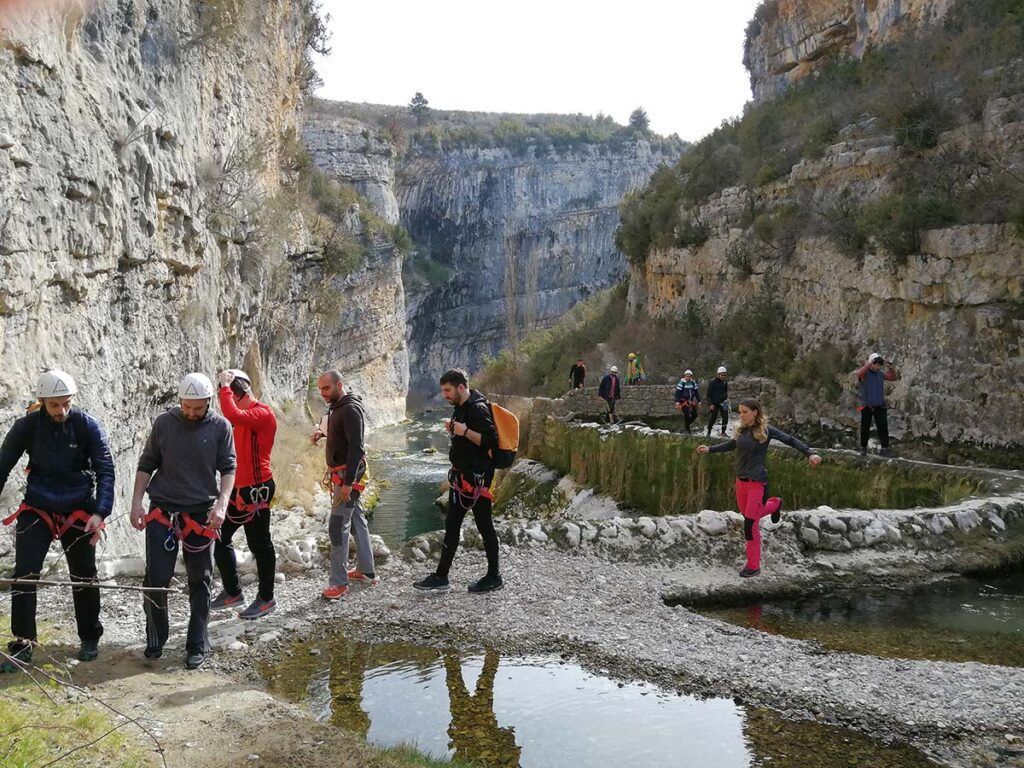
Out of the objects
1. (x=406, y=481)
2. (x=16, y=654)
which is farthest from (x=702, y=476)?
(x=406, y=481)

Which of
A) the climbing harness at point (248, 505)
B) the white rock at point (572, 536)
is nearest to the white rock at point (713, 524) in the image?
the white rock at point (572, 536)

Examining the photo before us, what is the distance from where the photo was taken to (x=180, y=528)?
536 cm

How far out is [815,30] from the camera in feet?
110

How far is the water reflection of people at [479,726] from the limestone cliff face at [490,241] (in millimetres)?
76898

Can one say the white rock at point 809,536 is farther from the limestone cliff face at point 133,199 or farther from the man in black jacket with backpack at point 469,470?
the limestone cliff face at point 133,199

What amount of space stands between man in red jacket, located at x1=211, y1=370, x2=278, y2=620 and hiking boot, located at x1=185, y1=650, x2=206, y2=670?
96cm

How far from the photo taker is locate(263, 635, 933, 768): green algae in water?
4609 mm

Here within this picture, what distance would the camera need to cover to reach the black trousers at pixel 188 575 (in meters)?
5.30

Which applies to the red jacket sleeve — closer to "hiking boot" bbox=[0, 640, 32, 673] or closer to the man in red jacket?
the man in red jacket

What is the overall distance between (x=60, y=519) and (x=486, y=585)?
3.35m

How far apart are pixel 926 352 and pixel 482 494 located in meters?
14.2

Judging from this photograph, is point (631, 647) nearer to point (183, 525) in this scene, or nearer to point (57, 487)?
point (183, 525)

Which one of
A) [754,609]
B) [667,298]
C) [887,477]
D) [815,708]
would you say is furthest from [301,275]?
[815,708]

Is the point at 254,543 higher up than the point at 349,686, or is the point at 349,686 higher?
the point at 254,543
